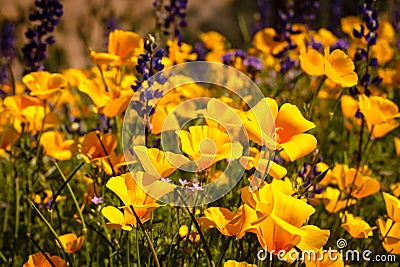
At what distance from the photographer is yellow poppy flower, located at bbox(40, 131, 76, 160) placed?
1.74 metres

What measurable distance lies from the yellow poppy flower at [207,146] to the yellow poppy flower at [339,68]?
1.13 feet

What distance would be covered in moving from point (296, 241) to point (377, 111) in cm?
63


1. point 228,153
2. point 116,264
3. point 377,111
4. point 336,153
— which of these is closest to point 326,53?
point 377,111

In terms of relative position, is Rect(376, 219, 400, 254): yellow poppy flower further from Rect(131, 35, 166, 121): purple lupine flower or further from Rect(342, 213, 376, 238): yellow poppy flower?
Rect(131, 35, 166, 121): purple lupine flower

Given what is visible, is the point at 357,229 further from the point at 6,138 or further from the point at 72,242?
the point at 6,138

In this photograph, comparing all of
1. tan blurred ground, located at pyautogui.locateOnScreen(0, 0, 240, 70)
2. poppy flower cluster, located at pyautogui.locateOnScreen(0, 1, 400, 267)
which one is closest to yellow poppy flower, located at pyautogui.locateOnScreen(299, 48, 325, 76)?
poppy flower cluster, located at pyautogui.locateOnScreen(0, 1, 400, 267)

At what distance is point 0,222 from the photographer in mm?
2043

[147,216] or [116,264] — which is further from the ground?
[147,216]

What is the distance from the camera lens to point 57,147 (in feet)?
5.88

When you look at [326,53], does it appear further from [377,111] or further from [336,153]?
[336,153]

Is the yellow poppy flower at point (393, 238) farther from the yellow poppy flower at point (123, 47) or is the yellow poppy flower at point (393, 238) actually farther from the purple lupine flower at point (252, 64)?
the purple lupine flower at point (252, 64)

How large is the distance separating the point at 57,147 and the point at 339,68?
77cm

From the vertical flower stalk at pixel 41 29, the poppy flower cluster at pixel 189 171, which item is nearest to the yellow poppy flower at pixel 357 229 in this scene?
the poppy flower cluster at pixel 189 171

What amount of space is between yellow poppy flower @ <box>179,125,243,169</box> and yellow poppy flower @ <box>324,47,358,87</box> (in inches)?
13.6
